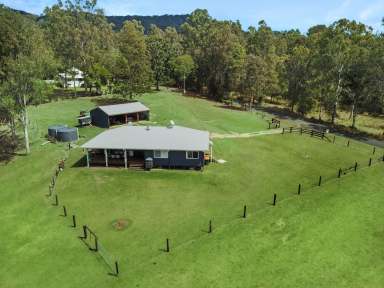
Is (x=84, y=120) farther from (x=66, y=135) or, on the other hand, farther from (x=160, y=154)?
(x=160, y=154)

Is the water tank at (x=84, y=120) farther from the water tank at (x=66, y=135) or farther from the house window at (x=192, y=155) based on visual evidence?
the house window at (x=192, y=155)

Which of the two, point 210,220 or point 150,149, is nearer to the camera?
point 210,220

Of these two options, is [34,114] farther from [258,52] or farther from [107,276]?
[258,52]

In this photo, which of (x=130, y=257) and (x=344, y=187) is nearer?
(x=130, y=257)

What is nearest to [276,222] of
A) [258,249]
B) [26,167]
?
[258,249]

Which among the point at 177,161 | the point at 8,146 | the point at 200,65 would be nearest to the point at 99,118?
the point at 8,146

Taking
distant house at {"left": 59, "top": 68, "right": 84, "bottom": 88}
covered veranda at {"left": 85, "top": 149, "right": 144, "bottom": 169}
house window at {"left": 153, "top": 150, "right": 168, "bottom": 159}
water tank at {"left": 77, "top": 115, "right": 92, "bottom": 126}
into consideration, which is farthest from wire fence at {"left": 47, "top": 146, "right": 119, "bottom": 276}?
distant house at {"left": 59, "top": 68, "right": 84, "bottom": 88}

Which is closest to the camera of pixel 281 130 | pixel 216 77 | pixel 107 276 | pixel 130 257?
pixel 107 276

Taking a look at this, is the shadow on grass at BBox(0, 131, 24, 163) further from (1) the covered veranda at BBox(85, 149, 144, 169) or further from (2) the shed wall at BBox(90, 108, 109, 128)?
(2) the shed wall at BBox(90, 108, 109, 128)
